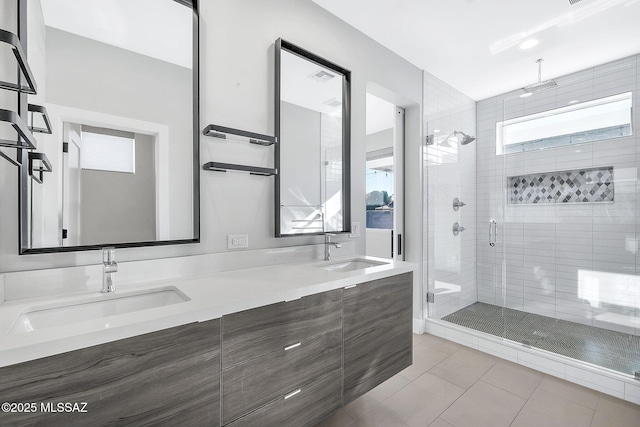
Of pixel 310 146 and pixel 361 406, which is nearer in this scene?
pixel 361 406

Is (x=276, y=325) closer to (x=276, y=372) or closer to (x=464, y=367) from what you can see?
(x=276, y=372)

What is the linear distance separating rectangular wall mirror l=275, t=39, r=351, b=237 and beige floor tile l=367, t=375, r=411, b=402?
3.63 ft

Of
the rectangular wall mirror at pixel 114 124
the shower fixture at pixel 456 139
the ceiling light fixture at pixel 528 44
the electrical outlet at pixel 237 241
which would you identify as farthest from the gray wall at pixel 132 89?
the ceiling light fixture at pixel 528 44

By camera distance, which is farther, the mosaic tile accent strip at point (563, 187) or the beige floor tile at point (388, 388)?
the mosaic tile accent strip at point (563, 187)

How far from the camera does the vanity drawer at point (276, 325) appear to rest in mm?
1059

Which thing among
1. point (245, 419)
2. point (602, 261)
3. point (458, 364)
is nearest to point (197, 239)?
point (245, 419)

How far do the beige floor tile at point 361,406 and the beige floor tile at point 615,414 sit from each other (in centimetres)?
123

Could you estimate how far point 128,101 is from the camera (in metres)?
1.35

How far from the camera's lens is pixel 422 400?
6.13ft

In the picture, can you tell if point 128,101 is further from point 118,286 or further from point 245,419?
point 245,419

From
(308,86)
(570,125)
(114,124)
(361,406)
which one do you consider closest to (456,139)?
(570,125)

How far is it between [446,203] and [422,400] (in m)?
2.00

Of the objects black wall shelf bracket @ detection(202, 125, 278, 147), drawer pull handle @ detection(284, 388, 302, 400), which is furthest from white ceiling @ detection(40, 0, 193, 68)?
drawer pull handle @ detection(284, 388, 302, 400)

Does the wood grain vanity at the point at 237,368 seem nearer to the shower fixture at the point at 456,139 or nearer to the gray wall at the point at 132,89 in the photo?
the gray wall at the point at 132,89
